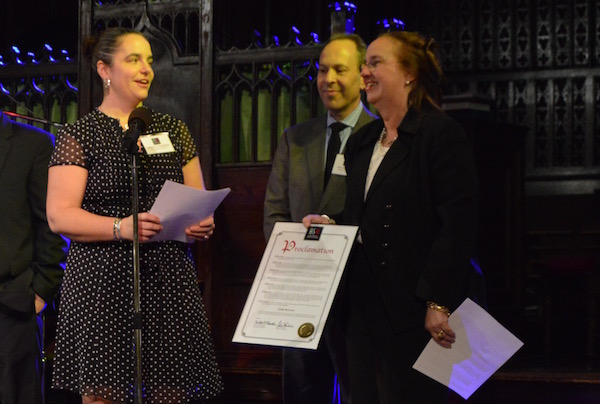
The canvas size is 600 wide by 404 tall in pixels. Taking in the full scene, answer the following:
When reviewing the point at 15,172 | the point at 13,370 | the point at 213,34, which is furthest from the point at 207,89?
the point at 13,370

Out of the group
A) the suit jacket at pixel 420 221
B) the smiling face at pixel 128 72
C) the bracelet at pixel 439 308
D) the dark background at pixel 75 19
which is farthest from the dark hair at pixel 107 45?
the dark background at pixel 75 19

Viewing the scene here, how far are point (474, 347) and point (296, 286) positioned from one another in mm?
543

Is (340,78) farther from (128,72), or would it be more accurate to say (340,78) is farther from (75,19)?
(75,19)

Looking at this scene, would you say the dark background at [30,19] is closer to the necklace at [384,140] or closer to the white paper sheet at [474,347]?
the necklace at [384,140]

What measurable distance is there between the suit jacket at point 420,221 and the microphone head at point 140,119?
0.75m

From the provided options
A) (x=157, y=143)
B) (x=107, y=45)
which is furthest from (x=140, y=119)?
(x=107, y=45)

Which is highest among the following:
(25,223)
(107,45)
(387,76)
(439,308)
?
(107,45)

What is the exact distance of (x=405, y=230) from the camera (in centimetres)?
254

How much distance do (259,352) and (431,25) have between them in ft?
16.5

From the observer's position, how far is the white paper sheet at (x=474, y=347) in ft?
8.14

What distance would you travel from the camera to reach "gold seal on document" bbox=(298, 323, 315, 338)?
252 cm

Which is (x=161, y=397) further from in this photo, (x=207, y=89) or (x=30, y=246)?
(x=207, y=89)

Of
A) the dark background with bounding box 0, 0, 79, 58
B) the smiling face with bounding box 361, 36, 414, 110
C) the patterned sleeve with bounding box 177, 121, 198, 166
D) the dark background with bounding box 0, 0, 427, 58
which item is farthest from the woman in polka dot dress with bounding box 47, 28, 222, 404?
the dark background with bounding box 0, 0, 79, 58

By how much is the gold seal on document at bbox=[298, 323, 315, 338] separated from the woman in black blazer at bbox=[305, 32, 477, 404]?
16 centimetres
